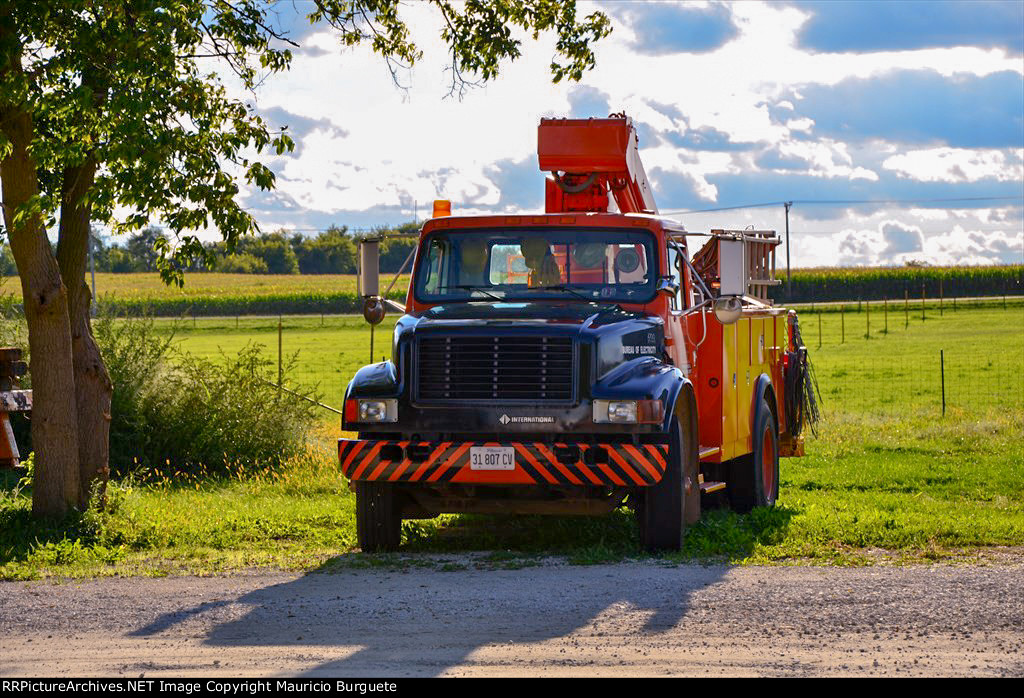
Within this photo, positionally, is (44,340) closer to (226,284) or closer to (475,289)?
(475,289)

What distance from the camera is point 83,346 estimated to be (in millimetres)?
13711

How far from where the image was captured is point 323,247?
485 feet

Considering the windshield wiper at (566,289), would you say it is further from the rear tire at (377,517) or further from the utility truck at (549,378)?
the rear tire at (377,517)

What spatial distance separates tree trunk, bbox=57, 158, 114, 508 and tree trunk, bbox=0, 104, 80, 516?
0.47m

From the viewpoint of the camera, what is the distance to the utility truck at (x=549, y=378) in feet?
34.3

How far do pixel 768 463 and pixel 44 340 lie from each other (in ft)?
23.1

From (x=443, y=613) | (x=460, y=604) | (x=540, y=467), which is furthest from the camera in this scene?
(x=540, y=467)

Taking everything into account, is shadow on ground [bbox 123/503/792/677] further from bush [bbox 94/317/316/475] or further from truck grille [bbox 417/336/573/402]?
bush [bbox 94/317/316/475]

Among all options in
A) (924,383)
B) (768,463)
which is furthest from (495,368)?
(924,383)

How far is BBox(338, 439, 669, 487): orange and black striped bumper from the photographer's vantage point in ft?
34.1

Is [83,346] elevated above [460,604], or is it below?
above

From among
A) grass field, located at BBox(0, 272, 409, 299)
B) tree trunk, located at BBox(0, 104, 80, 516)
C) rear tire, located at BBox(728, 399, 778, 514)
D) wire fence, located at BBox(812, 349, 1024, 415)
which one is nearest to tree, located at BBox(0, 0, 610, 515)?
tree trunk, located at BBox(0, 104, 80, 516)

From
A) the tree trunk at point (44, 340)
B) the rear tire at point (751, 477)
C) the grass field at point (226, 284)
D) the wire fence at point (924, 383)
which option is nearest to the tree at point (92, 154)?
the tree trunk at point (44, 340)

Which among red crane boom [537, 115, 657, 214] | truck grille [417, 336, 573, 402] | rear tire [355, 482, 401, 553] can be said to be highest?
red crane boom [537, 115, 657, 214]
